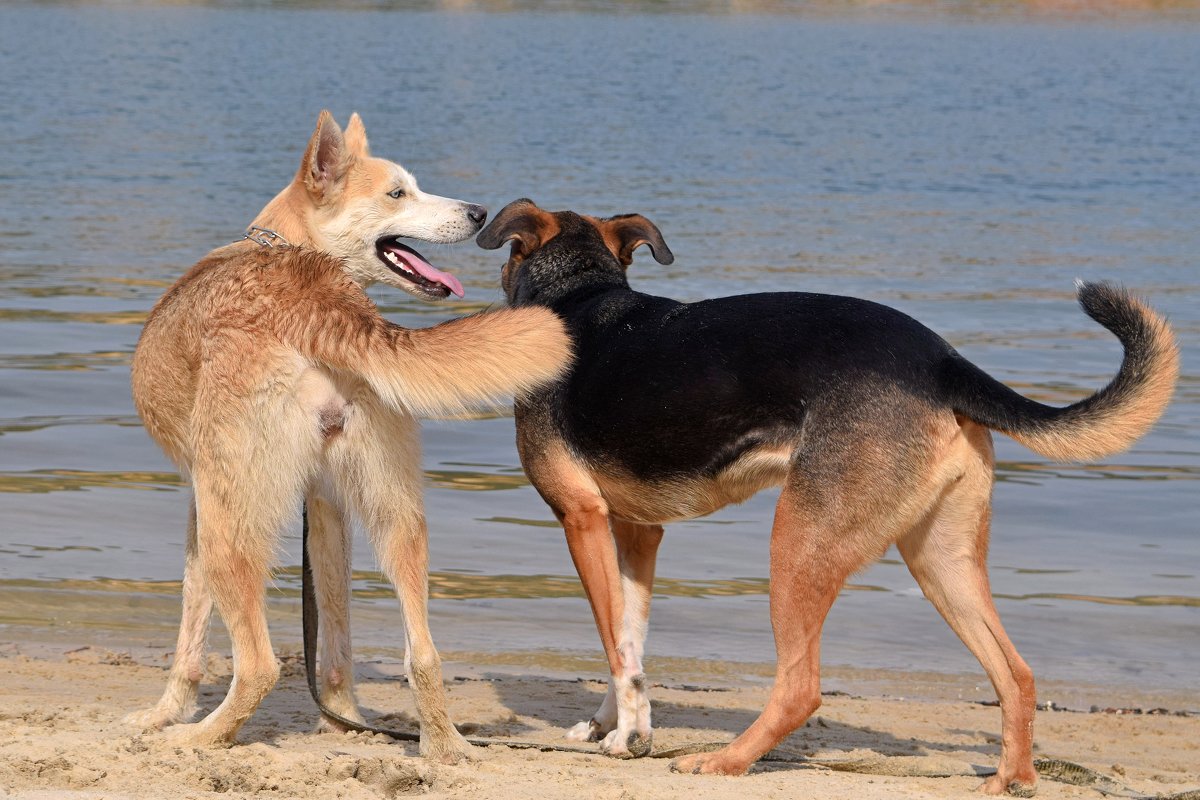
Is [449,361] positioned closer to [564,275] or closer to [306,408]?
[306,408]

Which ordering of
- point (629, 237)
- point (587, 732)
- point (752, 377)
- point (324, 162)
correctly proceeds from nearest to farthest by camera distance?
point (752, 377), point (587, 732), point (324, 162), point (629, 237)

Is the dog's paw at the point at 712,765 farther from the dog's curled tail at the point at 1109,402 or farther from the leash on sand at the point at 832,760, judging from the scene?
the dog's curled tail at the point at 1109,402

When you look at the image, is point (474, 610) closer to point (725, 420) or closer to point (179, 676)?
point (179, 676)

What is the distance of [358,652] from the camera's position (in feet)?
21.0

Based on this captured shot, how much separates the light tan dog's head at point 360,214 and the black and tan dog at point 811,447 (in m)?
0.89

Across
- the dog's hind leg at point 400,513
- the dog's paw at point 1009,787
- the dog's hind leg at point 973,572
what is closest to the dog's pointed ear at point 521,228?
the dog's hind leg at point 400,513

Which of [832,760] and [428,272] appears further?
[428,272]

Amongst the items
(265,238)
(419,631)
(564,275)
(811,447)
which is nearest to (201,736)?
(419,631)

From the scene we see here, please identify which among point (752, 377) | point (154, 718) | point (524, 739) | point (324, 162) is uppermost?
point (324, 162)

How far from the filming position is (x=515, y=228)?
235 inches

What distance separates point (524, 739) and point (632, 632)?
56cm

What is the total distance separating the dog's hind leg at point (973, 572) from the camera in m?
4.74

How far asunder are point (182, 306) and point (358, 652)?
2083mm

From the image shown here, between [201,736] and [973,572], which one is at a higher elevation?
[973,572]
